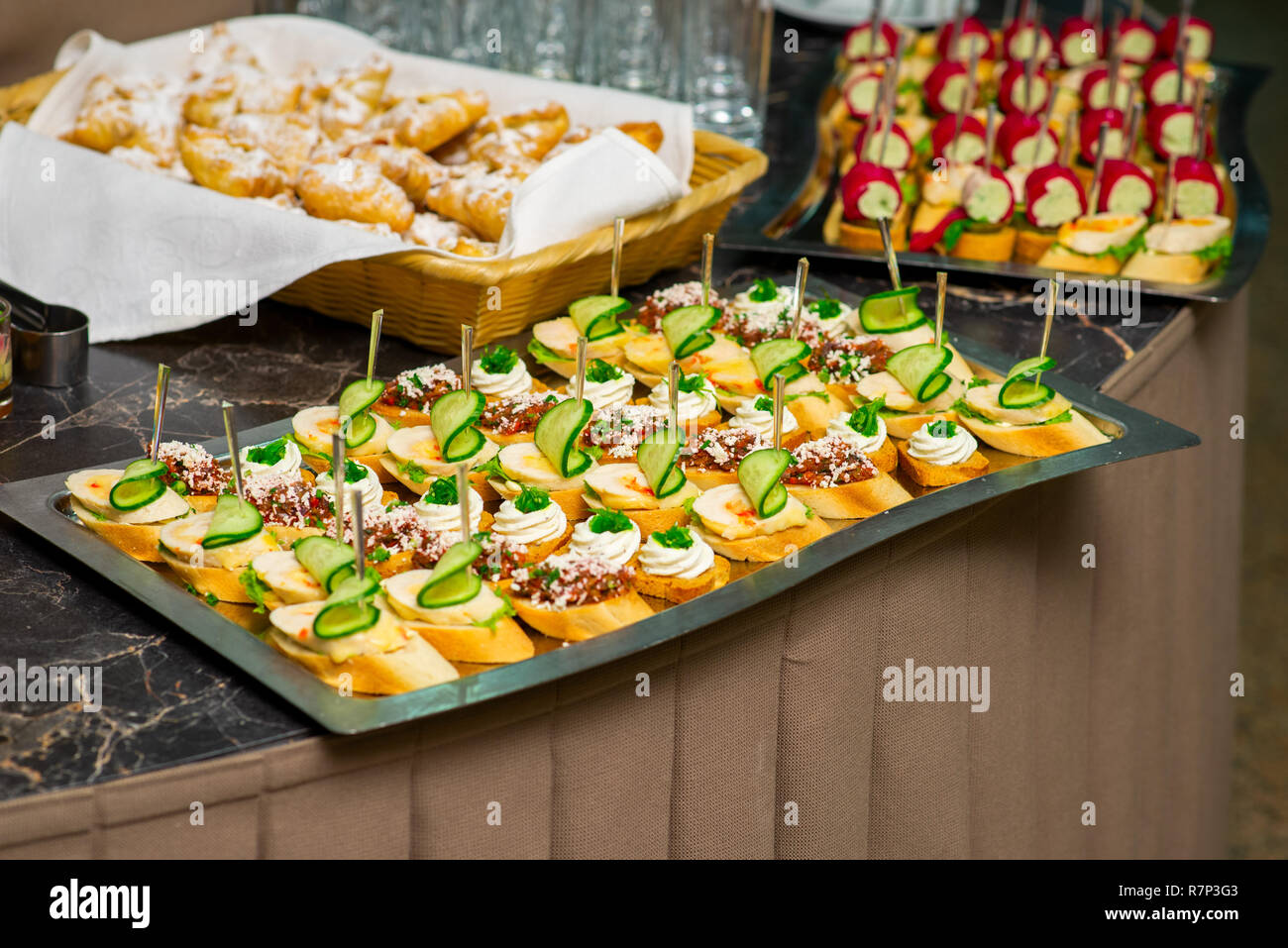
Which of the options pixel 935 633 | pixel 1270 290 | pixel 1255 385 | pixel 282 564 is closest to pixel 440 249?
pixel 282 564

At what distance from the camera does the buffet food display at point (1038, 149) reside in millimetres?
2553

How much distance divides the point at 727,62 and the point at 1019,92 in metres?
0.72

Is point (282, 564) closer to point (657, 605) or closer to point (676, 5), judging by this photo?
point (657, 605)

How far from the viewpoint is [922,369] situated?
1959mm

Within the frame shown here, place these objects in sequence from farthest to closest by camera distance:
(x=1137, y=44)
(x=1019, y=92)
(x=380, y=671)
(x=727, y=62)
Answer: (x=1137, y=44)
(x=1019, y=92)
(x=727, y=62)
(x=380, y=671)

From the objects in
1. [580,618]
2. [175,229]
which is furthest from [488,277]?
[580,618]

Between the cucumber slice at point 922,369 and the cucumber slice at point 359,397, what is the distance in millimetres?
740

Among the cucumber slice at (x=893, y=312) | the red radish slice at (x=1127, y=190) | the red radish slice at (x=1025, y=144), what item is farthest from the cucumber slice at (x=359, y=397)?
the red radish slice at (x=1025, y=144)

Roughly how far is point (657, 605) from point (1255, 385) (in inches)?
190

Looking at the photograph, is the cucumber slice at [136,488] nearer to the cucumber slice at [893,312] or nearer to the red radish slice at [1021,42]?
the cucumber slice at [893,312]

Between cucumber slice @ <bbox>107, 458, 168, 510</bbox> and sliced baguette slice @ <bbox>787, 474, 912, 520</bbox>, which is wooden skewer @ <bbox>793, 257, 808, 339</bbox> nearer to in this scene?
sliced baguette slice @ <bbox>787, 474, 912, 520</bbox>

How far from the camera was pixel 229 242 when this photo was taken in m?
2.11

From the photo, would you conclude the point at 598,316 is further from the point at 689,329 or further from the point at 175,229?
the point at 175,229
